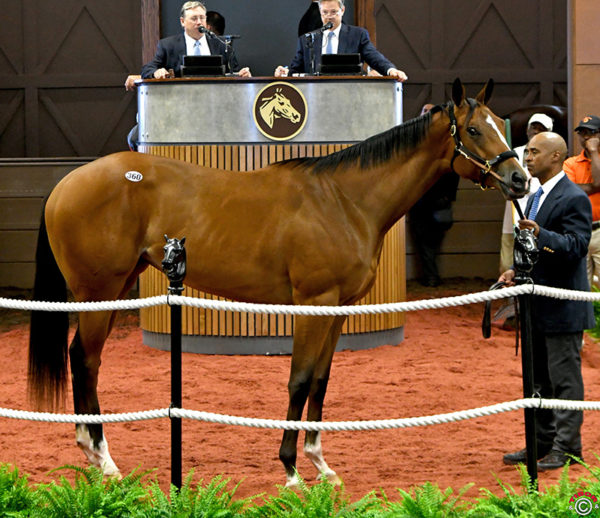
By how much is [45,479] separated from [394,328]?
4.38 metres

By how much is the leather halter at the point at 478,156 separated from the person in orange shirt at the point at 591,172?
12.0 feet

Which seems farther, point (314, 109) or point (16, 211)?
point (16, 211)

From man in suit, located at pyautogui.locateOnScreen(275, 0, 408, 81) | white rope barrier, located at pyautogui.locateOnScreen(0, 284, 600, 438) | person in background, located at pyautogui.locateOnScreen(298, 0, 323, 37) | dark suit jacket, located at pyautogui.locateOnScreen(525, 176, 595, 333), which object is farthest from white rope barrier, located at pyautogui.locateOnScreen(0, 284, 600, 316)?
person in background, located at pyautogui.locateOnScreen(298, 0, 323, 37)

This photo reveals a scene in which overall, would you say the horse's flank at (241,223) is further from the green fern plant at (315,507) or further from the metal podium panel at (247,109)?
the metal podium panel at (247,109)

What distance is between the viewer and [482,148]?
4.89 m

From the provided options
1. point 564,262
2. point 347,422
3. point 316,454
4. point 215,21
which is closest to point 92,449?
point 316,454

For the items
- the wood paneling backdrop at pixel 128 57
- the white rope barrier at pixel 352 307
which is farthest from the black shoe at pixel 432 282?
the white rope barrier at pixel 352 307

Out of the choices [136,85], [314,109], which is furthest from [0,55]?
[314,109]

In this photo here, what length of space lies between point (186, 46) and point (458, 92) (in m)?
4.07

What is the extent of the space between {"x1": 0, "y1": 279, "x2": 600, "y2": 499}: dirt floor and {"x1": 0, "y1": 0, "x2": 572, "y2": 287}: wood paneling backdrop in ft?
19.3

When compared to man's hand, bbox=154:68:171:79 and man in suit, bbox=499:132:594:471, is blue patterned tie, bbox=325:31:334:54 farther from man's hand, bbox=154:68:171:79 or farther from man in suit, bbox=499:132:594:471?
man in suit, bbox=499:132:594:471

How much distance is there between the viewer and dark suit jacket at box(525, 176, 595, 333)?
16.0 ft

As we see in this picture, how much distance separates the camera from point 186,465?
204 inches

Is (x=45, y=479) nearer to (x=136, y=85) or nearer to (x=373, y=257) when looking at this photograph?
(x=373, y=257)
